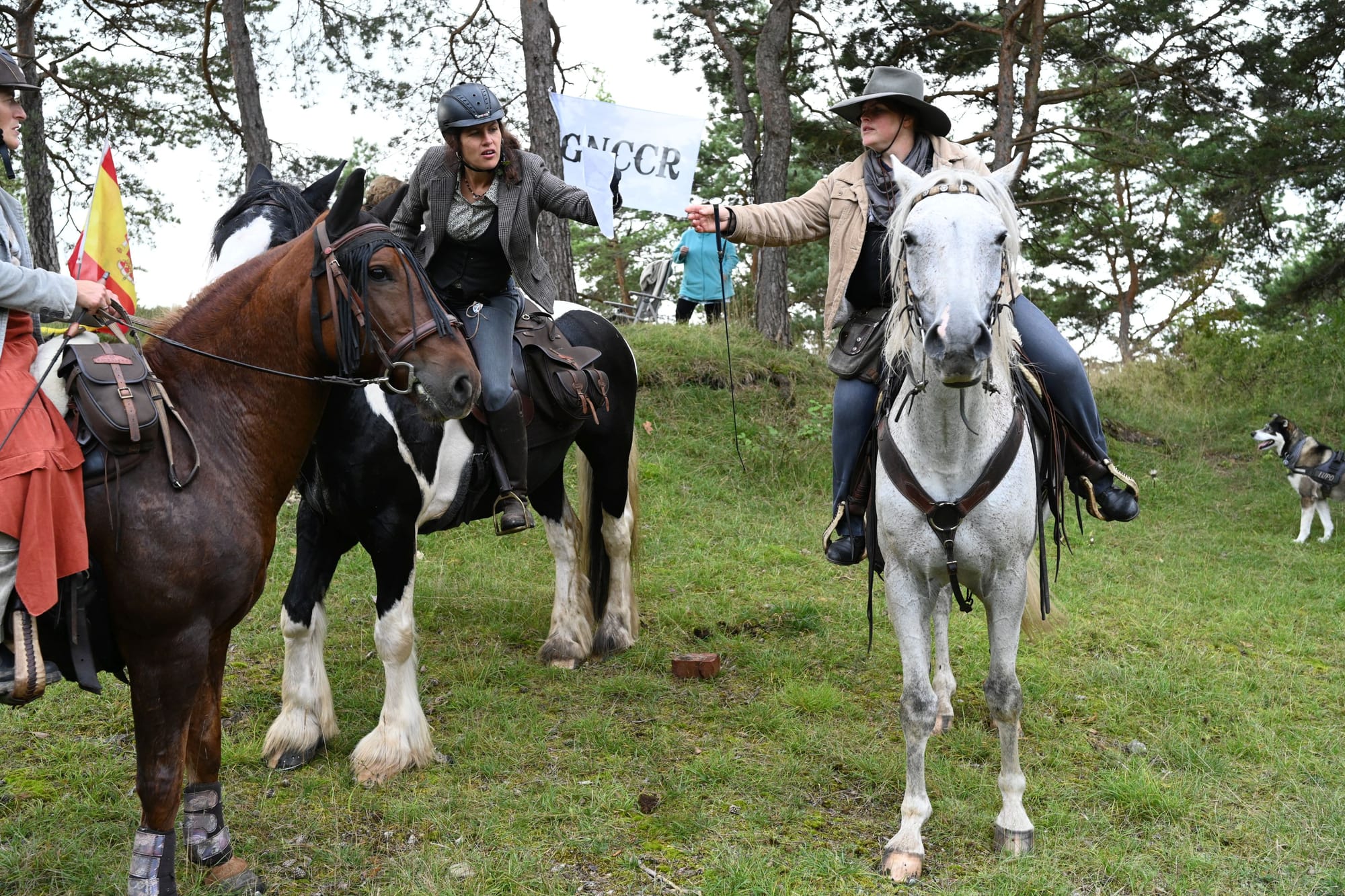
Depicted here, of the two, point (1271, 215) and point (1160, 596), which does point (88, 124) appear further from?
point (1271, 215)

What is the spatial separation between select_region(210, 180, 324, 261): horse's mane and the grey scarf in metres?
2.44

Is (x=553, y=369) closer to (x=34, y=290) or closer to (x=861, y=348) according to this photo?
(x=861, y=348)

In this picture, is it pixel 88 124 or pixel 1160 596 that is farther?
pixel 88 124

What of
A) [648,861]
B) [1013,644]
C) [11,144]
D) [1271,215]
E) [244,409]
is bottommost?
[648,861]

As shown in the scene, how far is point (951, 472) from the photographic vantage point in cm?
350

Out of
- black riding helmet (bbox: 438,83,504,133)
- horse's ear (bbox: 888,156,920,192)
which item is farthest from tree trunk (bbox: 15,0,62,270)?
horse's ear (bbox: 888,156,920,192)

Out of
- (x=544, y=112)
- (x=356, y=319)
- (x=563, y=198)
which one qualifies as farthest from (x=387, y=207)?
(x=544, y=112)

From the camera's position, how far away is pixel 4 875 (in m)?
3.43

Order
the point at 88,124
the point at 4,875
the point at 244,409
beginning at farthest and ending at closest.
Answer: the point at 88,124 < the point at 4,875 < the point at 244,409

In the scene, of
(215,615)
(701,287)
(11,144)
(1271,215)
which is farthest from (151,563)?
(1271,215)

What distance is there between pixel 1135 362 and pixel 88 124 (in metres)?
17.5

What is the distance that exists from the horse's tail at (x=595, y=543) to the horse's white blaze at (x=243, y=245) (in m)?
2.63

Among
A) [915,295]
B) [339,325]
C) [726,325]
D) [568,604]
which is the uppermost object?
[726,325]

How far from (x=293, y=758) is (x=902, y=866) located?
272 centimetres
